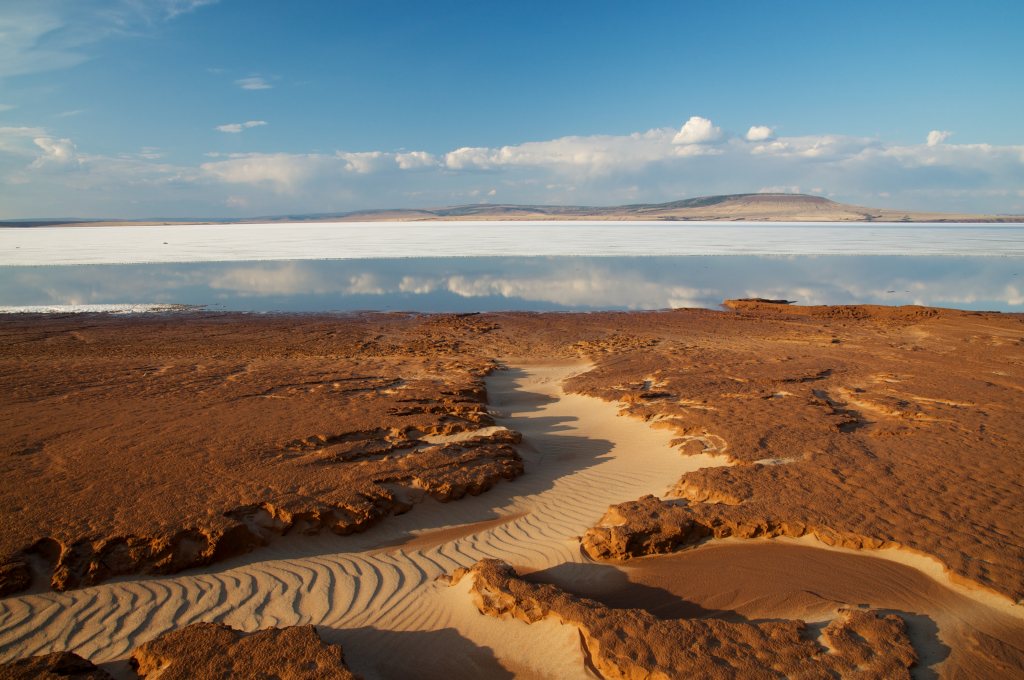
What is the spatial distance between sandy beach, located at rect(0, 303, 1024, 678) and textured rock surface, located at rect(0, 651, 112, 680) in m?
0.26

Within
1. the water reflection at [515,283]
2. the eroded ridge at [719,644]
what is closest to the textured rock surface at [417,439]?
the eroded ridge at [719,644]

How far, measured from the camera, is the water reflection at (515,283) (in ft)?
67.5

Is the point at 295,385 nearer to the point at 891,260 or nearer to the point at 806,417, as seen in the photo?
the point at 806,417

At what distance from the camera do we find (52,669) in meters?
3.23

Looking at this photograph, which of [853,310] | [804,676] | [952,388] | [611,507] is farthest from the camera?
[853,310]

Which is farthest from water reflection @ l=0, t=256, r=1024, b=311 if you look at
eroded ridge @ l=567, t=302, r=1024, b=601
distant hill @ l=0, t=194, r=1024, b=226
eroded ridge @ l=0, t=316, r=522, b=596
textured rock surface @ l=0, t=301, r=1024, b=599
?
distant hill @ l=0, t=194, r=1024, b=226

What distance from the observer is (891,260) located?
35.8 meters

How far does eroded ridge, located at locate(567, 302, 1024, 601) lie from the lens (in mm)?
5043

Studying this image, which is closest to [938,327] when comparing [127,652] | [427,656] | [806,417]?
[806,417]

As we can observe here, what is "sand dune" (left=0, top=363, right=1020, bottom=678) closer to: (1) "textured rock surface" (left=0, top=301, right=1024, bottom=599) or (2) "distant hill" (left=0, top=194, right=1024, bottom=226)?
(1) "textured rock surface" (left=0, top=301, right=1024, bottom=599)

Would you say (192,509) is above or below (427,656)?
above

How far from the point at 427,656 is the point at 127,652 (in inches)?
74.1

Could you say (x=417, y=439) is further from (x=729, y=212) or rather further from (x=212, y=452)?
(x=729, y=212)

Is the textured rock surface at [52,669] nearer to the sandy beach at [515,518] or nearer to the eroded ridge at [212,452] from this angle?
the sandy beach at [515,518]
